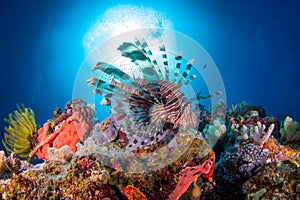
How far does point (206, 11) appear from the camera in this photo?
27281 millimetres

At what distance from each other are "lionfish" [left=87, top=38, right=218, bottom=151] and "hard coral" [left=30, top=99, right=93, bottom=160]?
1.56 m

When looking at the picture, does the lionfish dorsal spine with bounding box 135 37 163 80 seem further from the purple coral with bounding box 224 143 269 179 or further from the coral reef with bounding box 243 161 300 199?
the coral reef with bounding box 243 161 300 199

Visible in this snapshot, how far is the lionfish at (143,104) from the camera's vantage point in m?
3.20

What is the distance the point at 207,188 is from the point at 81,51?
30384 millimetres

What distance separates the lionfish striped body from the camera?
→ 3.19m

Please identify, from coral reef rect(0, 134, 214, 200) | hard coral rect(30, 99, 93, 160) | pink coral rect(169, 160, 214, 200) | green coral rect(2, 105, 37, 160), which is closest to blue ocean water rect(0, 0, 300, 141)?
green coral rect(2, 105, 37, 160)

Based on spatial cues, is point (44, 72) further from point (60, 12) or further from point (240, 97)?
point (240, 97)

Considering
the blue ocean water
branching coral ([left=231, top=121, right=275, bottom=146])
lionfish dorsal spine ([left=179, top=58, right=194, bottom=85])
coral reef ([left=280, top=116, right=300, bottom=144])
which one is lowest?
branching coral ([left=231, top=121, right=275, bottom=146])

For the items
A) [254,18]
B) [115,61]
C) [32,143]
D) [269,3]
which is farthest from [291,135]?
[254,18]

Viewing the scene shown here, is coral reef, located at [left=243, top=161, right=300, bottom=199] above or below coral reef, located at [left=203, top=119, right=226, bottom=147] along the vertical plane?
below

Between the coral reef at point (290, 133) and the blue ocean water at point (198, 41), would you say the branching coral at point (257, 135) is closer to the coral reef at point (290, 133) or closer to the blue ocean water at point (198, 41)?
the coral reef at point (290, 133)

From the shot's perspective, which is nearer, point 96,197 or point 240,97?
point 96,197

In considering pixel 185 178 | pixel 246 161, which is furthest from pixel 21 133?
pixel 246 161

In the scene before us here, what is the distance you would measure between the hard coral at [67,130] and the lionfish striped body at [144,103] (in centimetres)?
165
